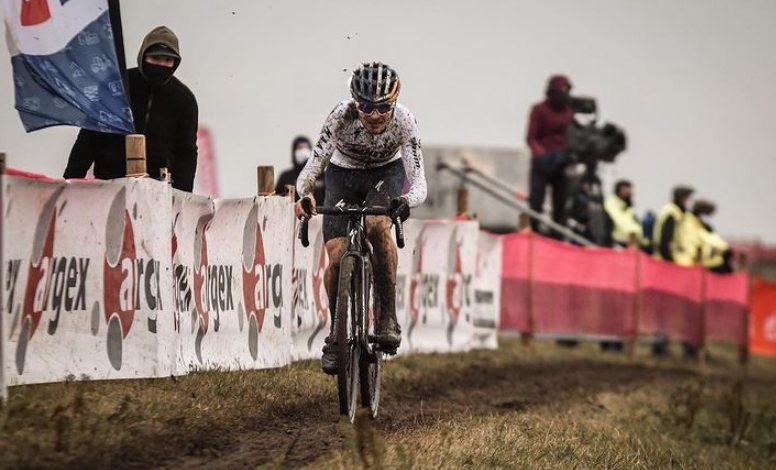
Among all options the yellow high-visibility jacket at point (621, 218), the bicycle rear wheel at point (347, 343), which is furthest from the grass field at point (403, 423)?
the yellow high-visibility jacket at point (621, 218)

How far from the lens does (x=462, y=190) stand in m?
19.6

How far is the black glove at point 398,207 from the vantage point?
10.4 m

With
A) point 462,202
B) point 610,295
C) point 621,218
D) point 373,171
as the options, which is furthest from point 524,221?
point 373,171

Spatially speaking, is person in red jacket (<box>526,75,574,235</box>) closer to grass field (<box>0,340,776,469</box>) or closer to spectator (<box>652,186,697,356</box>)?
spectator (<box>652,186,697,356</box>)

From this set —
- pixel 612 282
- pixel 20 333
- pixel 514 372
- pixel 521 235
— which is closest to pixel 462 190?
pixel 521 235

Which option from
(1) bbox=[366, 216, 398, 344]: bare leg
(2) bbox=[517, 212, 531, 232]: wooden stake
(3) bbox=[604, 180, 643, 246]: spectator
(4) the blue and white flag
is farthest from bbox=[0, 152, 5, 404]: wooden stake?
(3) bbox=[604, 180, 643, 246]: spectator

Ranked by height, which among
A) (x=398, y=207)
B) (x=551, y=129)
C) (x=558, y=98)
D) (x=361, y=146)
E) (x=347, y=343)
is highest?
(x=558, y=98)

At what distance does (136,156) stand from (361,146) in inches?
61.2

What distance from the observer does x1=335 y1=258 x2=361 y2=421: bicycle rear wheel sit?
400 inches

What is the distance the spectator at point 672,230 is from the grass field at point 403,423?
22.7ft

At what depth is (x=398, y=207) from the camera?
10406 millimetres

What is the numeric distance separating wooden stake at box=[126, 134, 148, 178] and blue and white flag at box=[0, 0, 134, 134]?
885 mm

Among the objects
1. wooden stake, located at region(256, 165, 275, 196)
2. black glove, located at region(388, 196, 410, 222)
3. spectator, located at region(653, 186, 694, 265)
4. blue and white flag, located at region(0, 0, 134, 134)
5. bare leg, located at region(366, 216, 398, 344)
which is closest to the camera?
black glove, located at region(388, 196, 410, 222)

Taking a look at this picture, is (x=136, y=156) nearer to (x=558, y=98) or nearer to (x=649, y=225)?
(x=558, y=98)
